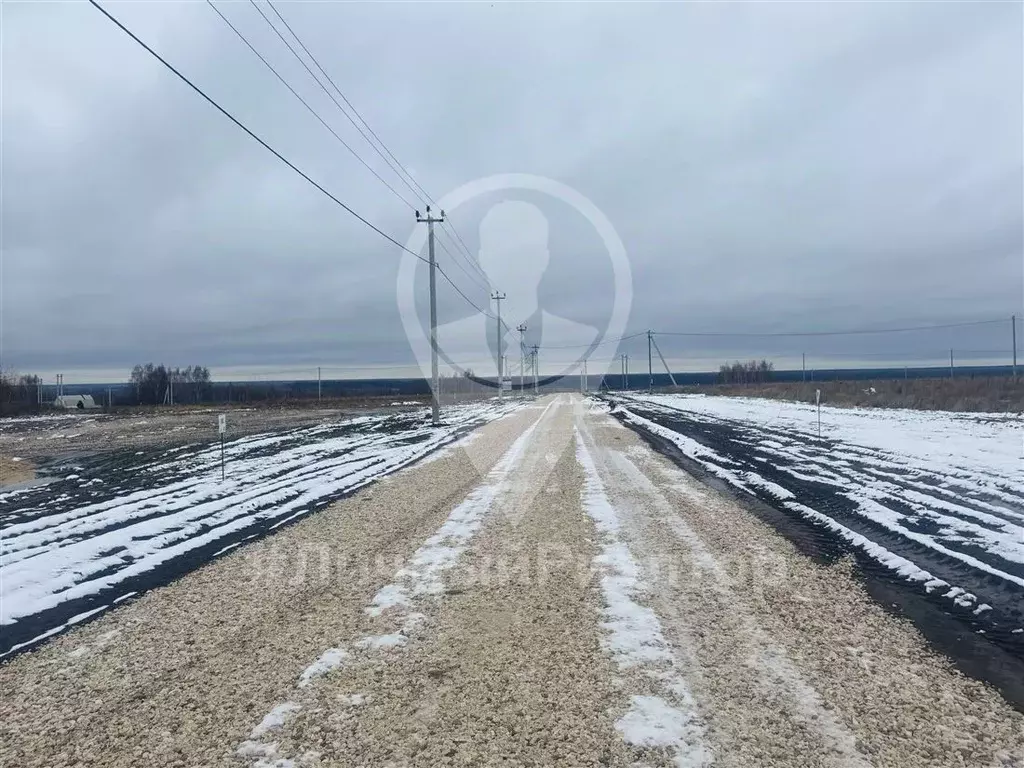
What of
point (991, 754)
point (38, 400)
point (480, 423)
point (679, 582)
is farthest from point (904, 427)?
point (38, 400)

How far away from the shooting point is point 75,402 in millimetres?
71375

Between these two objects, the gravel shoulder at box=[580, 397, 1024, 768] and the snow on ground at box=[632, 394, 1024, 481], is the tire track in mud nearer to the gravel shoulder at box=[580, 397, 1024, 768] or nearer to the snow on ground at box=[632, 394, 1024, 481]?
the gravel shoulder at box=[580, 397, 1024, 768]

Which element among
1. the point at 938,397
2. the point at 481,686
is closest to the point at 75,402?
the point at 938,397

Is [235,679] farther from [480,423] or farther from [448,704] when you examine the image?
[480,423]

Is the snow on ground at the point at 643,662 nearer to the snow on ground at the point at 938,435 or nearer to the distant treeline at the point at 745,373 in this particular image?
the snow on ground at the point at 938,435

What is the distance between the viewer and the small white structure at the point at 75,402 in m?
67.2

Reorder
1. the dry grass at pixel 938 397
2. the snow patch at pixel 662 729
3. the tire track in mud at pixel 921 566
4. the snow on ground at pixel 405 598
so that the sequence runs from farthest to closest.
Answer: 1. the dry grass at pixel 938 397
2. the tire track in mud at pixel 921 566
3. the snow on ground at pixel 405 598
4. the snow patch at pixel 662 729

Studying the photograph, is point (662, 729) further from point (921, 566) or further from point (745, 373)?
point (745, 373)

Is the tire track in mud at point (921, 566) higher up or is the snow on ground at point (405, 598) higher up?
the snow on ground at point (405, 598)

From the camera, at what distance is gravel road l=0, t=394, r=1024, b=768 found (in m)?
3.57

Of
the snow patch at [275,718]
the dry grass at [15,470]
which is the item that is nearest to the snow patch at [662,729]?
the snow patch at [275,718]

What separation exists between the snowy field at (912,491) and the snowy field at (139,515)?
276 inches

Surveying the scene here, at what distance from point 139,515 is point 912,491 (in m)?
11.4

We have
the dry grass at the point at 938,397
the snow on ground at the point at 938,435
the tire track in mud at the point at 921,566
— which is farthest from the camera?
the dry grass at the point at 938,397
